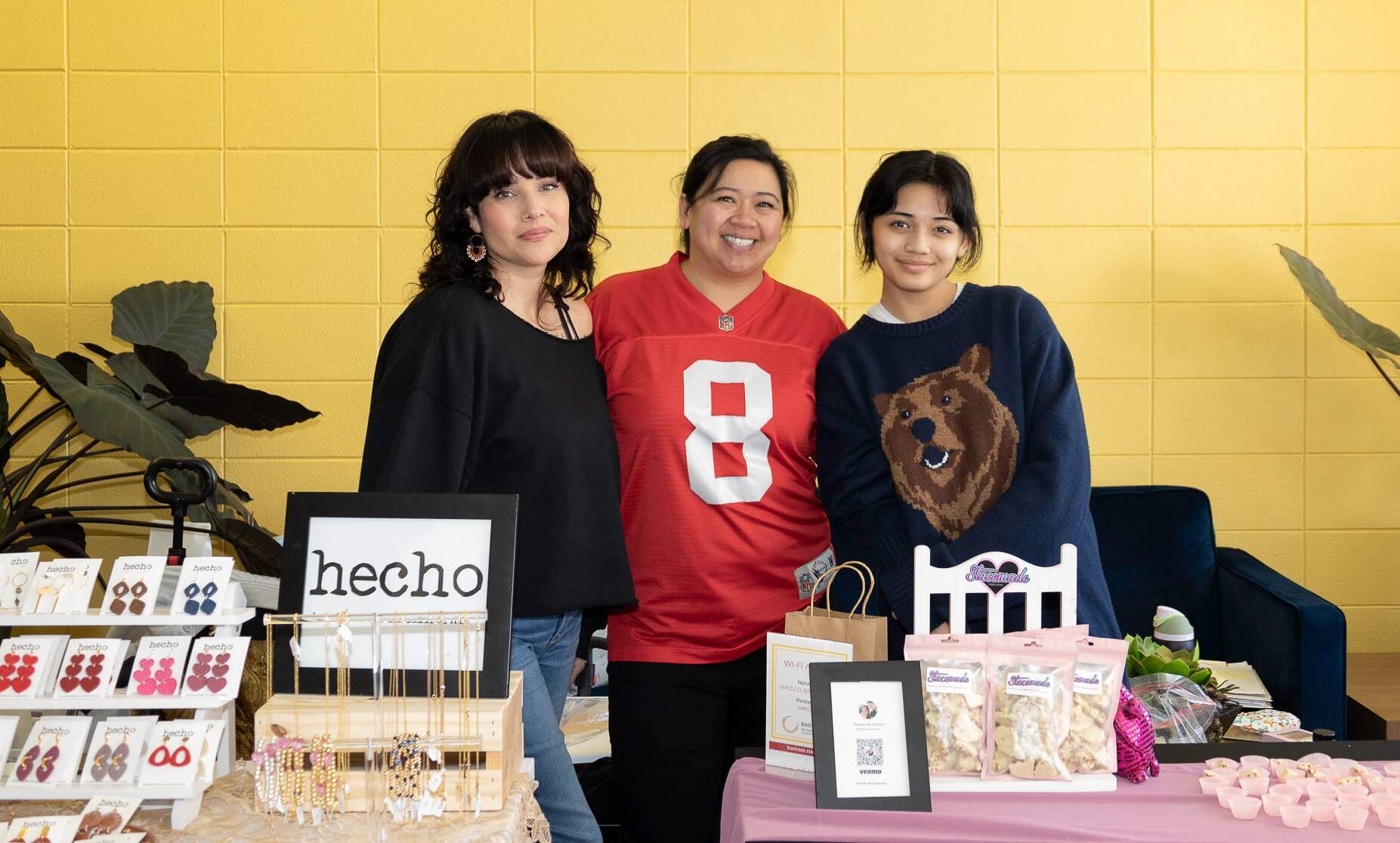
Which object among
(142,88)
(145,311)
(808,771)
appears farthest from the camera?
(142,88)

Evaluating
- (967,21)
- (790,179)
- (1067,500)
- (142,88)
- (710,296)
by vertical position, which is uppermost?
(967,21)

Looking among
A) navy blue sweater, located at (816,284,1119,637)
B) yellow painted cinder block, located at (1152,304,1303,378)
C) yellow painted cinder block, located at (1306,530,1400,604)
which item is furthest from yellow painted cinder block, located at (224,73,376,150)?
yellow painted cinder block, located at (1306,530,1400,604)

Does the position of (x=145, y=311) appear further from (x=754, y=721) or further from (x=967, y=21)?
(x=967, y=21)

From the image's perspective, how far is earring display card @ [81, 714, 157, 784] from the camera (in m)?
1.29

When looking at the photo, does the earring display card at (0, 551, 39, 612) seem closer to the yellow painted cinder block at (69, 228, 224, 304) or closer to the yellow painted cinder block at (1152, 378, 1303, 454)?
the yellow painted cinder block at (69, 228, 224, 304)

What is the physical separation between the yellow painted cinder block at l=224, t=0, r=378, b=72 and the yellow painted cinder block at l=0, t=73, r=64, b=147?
0.51 m

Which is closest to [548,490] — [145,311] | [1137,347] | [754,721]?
[754,721]

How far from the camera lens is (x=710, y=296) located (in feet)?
7.02

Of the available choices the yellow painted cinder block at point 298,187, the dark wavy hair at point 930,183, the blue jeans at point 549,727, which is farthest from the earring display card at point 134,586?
the yellow painted cinder block at point 298,187

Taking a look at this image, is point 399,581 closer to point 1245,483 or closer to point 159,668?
point 159,668

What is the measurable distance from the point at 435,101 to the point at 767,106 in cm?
99

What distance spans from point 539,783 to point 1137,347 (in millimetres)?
2502

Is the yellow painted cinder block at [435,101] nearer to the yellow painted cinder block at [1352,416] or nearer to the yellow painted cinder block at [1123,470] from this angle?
the yellow painted cinder block at [1123,470]

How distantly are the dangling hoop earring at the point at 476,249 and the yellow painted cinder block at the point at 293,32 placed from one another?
1.84 meters
